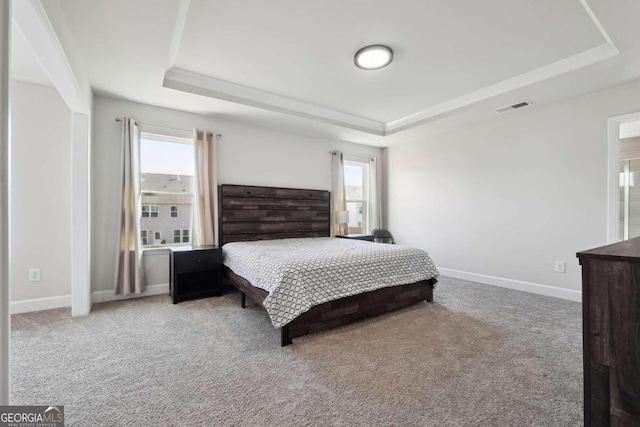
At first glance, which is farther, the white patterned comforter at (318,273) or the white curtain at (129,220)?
the white curtain at (129,220)

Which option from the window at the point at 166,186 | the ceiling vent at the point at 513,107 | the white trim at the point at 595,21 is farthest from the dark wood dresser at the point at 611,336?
the window at the point at 166,186

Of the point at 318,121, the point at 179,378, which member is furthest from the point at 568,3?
the point at 179,378

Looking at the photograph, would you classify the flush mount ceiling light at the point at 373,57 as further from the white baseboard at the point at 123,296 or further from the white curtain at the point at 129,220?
the white baseboard at the point at 123,296

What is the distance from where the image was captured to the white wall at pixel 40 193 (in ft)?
10.1

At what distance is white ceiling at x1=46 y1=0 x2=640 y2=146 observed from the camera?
213cm

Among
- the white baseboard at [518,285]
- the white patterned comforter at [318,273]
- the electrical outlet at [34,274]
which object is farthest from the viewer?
the white baseboard at [518,285]

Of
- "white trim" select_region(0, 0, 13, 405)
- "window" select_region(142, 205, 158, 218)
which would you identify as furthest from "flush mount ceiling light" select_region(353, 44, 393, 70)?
"window" select_region(142, 205, 158, 218)

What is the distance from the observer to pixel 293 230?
4691 millimetres

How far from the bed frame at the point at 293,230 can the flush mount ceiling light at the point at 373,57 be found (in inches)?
91.2

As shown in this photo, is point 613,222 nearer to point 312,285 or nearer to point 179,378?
point 312,285

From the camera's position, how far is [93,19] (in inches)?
81.5

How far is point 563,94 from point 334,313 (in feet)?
12.1

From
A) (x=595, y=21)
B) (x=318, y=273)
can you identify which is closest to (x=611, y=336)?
(x=318, y=273)

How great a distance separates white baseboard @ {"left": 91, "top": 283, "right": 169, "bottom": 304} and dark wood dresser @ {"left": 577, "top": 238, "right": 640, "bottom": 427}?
4125 mm
